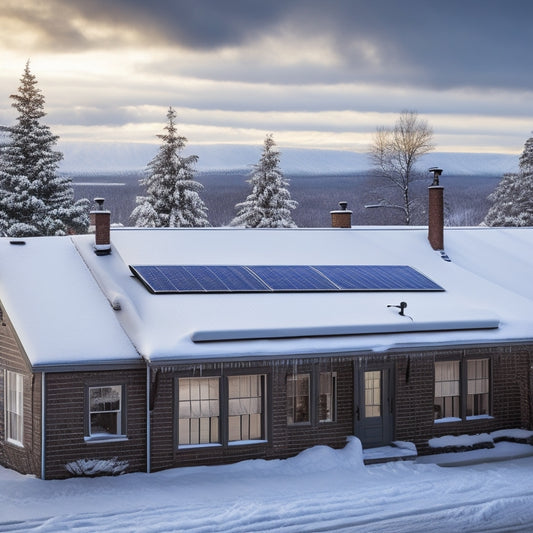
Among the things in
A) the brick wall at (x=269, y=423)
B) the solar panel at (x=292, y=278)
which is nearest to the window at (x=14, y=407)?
the brick wall at (x=269, y=423)

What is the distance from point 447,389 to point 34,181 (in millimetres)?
26565

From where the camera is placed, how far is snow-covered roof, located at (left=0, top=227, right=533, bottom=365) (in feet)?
57.8

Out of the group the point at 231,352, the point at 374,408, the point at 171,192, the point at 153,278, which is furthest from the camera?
the point at 171,192

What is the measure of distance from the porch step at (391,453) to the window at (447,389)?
4.69ft

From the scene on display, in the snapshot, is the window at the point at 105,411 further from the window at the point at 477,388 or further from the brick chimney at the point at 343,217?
the brick chimney at the point at 343,217

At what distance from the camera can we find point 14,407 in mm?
18250

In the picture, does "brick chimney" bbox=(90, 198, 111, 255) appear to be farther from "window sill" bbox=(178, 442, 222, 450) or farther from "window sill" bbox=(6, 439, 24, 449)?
"window sill" bbox=(178, 442, 222, 450)

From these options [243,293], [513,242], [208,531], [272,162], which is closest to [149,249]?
[243,293]

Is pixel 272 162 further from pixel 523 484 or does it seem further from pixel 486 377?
pixel 523 484

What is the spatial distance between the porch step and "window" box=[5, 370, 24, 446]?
7.33m

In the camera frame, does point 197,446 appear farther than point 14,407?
No

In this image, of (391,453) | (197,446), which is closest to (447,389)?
(391,453)

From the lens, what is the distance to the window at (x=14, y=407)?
58.9 feet

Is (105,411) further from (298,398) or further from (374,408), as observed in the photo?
(374,408)
